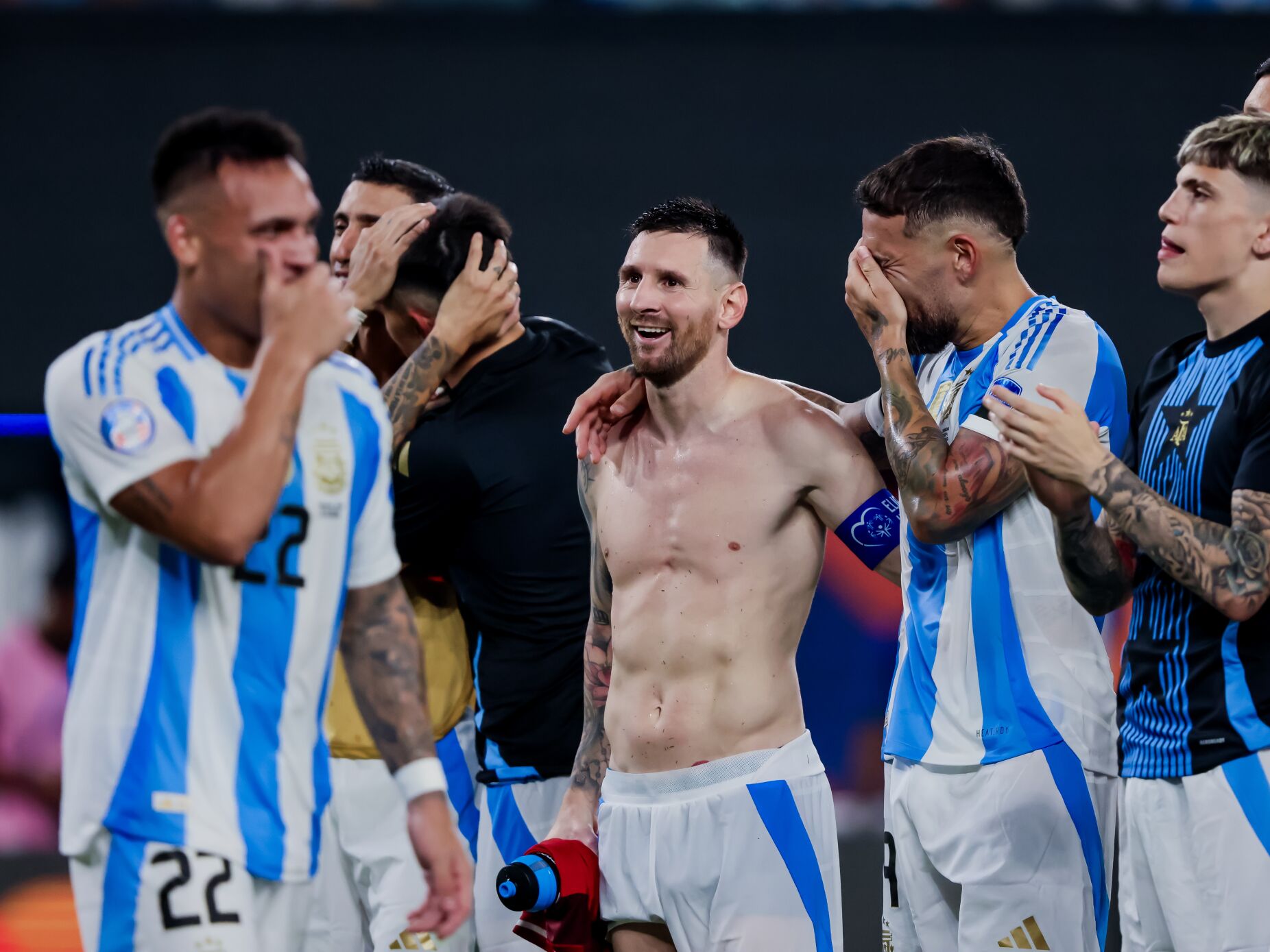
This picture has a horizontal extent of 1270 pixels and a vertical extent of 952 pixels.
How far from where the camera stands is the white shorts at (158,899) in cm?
256

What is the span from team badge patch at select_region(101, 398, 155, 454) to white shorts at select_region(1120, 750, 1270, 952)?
2229mm

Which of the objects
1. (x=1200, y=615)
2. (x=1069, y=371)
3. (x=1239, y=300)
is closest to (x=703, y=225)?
(x=1069, y=371)

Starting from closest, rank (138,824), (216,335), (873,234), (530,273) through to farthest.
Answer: (138,824), (216,335), (873,234), (530,273)

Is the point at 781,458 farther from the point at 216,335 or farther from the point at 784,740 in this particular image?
the point at 216,335

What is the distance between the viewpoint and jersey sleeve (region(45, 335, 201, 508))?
2.56 m

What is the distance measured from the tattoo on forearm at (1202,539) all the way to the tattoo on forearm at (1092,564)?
14 cm

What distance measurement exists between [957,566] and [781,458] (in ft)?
1.67

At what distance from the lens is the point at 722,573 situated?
12.3ft

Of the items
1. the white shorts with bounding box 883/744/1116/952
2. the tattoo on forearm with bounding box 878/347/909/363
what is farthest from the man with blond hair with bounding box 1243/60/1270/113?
the white shorts with bounding box 883/744/1116/952

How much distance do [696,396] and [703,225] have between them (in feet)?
1.50

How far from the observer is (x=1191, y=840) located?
3229 millimetres

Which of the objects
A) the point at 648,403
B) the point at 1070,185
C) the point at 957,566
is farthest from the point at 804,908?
the point at 1070,185

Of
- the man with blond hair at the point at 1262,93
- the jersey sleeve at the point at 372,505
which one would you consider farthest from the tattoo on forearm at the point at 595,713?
the man with blond hair at the point at 1262,93

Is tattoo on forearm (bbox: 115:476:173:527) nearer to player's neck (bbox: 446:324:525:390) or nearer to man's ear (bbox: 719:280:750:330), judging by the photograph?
man's ear (bbox: 719:280:750:330)
